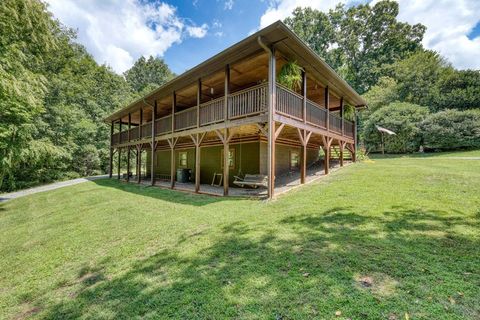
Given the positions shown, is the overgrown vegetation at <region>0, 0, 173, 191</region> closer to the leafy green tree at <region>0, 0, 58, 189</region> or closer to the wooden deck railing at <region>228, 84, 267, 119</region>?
the leafy green tree at <region>0, 0, 58, 189</region>

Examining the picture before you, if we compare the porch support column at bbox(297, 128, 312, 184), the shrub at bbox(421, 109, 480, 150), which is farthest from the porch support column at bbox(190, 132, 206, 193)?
the shrub at bbox(421, 109, 480, 150)

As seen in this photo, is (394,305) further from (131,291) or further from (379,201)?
(379,201)

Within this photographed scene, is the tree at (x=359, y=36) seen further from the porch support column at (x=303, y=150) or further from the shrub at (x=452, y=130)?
the porch support column at (x=303, y=150)

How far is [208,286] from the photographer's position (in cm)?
310

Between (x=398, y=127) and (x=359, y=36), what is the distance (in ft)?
93.9

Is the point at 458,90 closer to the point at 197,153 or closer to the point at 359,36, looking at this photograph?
the point at 359,36

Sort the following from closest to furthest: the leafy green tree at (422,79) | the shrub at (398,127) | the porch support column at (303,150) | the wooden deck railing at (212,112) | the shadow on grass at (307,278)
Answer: the shadow on grass at (307,278) → the porch support column at (303,150) → the wooden deck railing at (212,112) → the shrub at (398,127) → the leafy green tree at (422,79)

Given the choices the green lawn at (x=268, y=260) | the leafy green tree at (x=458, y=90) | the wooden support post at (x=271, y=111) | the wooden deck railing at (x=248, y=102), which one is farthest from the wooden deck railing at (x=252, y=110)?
the leafy green tree at (x=458, y=90)

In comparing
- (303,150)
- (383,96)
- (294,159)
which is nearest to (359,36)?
(383,96)

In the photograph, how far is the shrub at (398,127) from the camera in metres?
20.2

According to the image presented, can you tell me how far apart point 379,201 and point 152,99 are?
42.7 ft

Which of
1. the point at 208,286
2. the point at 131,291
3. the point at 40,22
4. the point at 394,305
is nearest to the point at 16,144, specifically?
the point at 40,22

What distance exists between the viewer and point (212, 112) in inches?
396

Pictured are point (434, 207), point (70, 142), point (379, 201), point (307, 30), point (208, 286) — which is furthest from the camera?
point (307, 30)
